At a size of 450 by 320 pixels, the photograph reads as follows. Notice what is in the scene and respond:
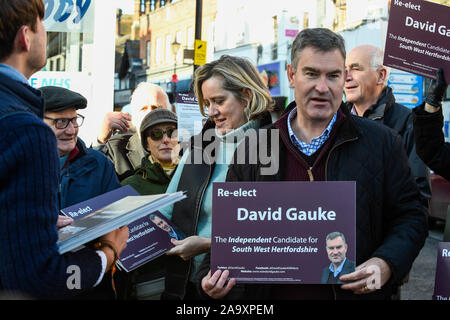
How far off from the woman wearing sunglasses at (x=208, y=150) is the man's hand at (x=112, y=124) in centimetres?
145

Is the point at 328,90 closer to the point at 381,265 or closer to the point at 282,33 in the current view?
the point at 381,265

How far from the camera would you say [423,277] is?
7.14 meters

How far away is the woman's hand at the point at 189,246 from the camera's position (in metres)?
3.03

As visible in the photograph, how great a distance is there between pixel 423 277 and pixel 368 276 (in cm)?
526

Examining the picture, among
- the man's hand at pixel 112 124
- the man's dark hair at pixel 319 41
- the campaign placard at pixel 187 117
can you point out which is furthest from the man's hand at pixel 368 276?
the man's hand at pixel 112 124

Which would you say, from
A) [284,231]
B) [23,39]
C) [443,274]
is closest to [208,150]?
[284,231]

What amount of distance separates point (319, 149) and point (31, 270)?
1.35m

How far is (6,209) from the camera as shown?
1685 millimetres

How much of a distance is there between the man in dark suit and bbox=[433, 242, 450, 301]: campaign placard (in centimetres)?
61

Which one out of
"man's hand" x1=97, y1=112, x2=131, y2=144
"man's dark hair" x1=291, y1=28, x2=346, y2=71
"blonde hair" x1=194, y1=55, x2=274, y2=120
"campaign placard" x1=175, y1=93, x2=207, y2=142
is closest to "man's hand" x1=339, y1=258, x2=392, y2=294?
"man's dark hair" x1=291, y1=28, x2=346, y2=71

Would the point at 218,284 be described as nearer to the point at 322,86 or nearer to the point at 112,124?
the point at 322,86

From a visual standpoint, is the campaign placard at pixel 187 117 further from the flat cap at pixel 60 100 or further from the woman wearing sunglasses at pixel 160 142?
the flat cap at pixel 60 100

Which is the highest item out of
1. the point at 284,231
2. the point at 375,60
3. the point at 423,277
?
the point at 375,60

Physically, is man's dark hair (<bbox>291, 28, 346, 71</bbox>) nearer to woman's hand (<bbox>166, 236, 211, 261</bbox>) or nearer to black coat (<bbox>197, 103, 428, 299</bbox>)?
black coat (<bbox>197, 103, 428, 299</bbox>)
